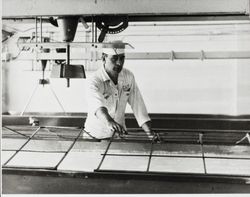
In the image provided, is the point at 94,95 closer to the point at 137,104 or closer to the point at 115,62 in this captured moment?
the point at 115,62

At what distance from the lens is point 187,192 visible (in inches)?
59.2

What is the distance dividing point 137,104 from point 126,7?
4.24 ft

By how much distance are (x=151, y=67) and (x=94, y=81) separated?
3079 millimetres

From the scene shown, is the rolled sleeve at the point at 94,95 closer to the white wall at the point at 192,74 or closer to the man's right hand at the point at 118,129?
the man's right hand at the point at 118,129

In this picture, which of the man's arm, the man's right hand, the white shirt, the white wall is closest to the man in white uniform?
the white shirt

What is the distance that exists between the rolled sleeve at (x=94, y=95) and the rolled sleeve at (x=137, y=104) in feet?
0.97

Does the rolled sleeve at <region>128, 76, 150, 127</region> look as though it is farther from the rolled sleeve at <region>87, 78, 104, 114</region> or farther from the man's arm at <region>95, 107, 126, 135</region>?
the man's arm at <region>95, 107, 126, 135</region>

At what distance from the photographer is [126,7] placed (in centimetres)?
182

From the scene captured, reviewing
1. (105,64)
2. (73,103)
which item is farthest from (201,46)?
(105,64)

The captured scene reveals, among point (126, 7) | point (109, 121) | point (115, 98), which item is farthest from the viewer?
point (115, 98)

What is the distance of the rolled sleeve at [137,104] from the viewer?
9.55 ft

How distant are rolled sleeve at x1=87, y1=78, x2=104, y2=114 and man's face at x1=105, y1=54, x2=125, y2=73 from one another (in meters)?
0.16

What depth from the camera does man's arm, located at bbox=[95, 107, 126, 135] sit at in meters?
2.05

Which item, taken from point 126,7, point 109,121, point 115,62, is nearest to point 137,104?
point 115,62
